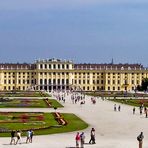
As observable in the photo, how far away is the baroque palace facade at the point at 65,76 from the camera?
5581 inches

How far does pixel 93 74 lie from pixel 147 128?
112 m

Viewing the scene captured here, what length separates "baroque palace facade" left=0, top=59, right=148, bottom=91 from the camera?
142 meters

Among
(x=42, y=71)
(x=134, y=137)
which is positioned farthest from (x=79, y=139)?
(x=42, y=71)

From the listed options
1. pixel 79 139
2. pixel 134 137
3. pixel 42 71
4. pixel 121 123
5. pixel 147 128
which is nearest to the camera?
pixel 79 139

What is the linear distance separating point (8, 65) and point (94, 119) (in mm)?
109914

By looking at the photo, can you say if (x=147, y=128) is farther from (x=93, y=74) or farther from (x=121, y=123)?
(x=93, y=74)

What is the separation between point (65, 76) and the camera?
467 ft

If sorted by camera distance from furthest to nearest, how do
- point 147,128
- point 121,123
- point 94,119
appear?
point 94,119
point 121,123
point 147,128

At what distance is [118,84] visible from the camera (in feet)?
472

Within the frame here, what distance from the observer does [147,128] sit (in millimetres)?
30859

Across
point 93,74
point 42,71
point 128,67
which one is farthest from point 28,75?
point 128,67

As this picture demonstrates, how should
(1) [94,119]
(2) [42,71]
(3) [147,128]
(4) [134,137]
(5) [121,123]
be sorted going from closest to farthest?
(4) [134,137], (3) [147,128], (5) [121,123], (1) [94,119], (2) [42,71]

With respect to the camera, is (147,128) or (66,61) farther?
(66,61)

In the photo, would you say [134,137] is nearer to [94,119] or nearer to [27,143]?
[27,143]
